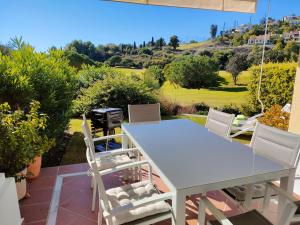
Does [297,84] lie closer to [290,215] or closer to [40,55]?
[290,215]

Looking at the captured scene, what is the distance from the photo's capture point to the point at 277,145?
2428 millimetres

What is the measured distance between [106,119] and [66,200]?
1.90m

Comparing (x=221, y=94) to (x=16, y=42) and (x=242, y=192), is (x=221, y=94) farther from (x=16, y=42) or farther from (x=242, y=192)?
(x=16, y=42)

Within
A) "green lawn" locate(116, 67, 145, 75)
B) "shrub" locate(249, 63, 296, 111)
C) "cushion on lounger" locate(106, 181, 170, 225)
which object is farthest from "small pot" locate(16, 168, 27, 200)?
"shrub" locate(249, 63, 296, 111)

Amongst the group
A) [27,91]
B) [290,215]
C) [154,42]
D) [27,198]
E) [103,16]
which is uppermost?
[103,16]

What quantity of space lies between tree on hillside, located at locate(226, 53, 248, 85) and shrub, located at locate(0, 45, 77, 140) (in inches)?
218

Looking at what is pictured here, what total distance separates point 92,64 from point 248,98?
5.20m

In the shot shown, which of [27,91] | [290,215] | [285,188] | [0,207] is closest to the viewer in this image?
[290,215]

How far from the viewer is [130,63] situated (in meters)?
7.58

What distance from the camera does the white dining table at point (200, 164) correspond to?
1.80 meters

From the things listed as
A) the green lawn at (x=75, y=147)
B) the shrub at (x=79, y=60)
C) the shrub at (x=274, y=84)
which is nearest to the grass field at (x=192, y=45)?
the shrub at (x=274, y=84)

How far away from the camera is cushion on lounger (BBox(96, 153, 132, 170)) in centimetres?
313

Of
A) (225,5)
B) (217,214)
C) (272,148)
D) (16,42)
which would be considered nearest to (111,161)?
(217,214)

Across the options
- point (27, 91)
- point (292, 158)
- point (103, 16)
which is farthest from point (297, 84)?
point (103, 16)
